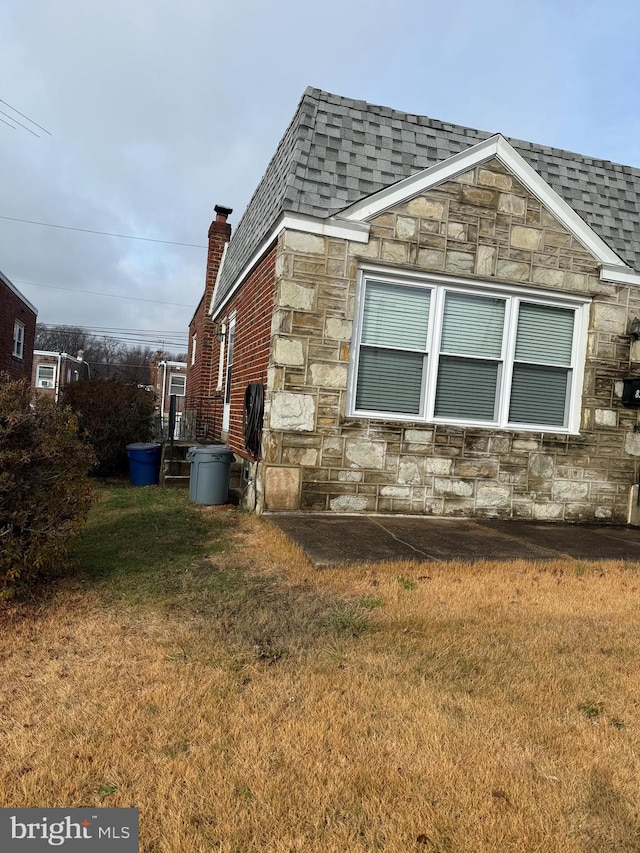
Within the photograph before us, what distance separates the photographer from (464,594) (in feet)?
13.3

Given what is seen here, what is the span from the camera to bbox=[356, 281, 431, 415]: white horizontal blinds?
6.57 metres

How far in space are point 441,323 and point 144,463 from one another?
5.35 meters

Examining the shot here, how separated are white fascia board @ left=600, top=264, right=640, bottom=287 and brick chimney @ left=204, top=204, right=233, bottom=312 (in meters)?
9.01

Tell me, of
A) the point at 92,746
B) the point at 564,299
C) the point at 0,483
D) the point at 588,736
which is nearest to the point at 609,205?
the point at 564,299

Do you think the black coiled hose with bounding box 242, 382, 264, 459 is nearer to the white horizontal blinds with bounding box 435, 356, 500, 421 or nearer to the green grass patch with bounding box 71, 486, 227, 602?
the green grass patch with bounding box 71, 486, 227, 602

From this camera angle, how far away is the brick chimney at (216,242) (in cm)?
1370

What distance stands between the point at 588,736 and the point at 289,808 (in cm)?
131

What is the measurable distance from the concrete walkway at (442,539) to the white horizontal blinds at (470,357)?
1380 mm

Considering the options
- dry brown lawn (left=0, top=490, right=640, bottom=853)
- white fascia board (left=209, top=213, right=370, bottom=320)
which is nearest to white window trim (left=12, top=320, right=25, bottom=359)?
white fascia board (left=209, top=213, right=370, bottom=320)

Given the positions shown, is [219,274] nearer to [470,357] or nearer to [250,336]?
[250,336]

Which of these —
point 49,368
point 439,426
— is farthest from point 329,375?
point 49,368

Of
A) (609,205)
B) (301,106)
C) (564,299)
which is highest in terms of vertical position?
(301,106)

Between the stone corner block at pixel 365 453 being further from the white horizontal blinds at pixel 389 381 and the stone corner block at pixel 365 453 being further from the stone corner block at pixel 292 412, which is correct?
the stone corner block at pixel 292 412

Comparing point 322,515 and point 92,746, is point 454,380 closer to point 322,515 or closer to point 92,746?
point 322,515
